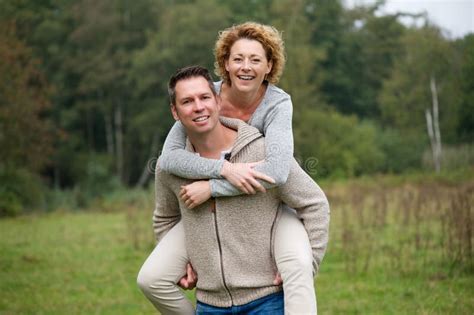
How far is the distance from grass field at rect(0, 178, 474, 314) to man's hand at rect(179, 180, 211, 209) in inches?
131

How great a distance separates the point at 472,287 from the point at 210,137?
4633mm

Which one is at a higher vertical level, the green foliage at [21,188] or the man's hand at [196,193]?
the man's hand at [196,193]

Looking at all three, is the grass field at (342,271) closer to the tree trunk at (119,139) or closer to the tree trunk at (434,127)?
the tree trunk at (434,127)

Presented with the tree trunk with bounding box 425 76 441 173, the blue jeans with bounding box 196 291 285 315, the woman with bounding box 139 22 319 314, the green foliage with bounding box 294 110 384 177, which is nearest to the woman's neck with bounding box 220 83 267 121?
the woman with bounding box 139 22 319 314

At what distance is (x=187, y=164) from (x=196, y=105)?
33 cm

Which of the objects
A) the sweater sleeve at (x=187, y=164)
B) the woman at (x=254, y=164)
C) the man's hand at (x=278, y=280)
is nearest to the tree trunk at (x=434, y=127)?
the woman at (x=254, y=164)

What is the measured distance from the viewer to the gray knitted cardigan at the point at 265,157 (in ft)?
12.8

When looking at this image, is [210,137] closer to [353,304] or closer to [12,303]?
[353,304]

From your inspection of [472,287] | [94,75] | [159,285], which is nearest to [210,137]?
[159,285]

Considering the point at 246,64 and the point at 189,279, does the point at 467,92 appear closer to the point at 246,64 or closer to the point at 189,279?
the point at 246,64

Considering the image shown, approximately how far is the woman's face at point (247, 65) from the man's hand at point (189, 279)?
3.87ft

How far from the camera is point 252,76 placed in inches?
180

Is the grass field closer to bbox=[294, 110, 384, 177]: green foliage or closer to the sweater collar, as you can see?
the sweater collar

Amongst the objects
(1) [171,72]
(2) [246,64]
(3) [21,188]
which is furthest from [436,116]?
(2) [246,64]
